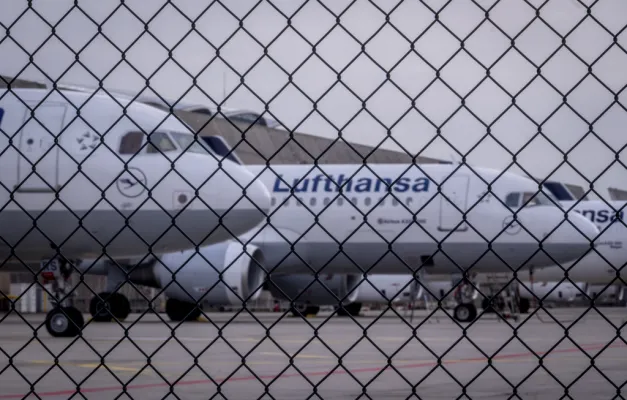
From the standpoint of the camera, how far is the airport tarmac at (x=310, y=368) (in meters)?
5.14

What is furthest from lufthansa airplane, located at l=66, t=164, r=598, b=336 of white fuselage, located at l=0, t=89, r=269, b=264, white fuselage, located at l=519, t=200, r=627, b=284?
white fuselage, located at l=0, t=89, r=269, b=264

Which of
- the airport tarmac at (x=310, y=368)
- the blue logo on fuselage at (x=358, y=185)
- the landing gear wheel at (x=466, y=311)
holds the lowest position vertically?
the landing gear wheel at (x=466, y=311)

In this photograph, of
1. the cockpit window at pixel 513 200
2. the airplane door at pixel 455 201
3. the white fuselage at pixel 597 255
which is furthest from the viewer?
the white fuselage at pixel 597 255

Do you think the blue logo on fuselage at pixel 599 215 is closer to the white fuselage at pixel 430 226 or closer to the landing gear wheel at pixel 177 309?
the white fuselage at pixel 430 226

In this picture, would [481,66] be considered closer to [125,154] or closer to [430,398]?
[430,398]

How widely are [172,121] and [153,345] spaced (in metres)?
4.28

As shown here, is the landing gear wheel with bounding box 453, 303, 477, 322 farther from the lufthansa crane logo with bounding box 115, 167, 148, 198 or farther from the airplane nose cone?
the lufthansa crane logo with bounding box 115, 167, 148, 198

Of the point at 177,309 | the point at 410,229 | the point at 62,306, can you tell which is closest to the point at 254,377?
the point at 62,306

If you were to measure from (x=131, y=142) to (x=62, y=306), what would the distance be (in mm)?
2824

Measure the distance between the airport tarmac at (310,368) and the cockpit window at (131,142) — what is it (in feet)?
7.65

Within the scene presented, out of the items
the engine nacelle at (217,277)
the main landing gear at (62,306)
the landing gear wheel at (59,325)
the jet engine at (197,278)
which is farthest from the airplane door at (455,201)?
the landing gear wheel at (59,325)

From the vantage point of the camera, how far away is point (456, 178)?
21.9 meters

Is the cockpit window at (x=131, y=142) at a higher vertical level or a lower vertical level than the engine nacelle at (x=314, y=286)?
higher

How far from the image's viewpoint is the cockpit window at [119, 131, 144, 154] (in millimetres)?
14758
